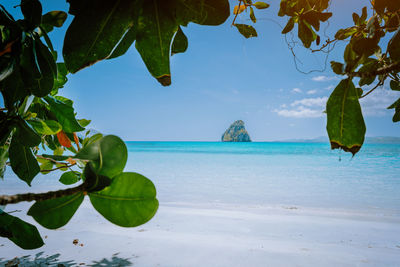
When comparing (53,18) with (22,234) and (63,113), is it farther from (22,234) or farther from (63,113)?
(22,234)

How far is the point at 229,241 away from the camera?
4.64 m

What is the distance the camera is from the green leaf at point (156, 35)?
0.38 meters

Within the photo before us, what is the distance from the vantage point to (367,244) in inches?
185

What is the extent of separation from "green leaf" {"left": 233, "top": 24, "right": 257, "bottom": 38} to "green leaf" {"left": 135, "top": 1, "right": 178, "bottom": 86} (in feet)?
1.90

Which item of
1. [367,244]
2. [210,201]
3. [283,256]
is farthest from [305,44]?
[210,201]

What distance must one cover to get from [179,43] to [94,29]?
23cm

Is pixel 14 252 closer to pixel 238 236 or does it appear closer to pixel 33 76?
pixel 238 236

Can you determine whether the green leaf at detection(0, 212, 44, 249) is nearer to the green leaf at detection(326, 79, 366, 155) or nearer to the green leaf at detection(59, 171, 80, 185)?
the green leaf at detection(59, 171, 80, 185)

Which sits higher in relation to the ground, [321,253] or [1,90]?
[1,90]

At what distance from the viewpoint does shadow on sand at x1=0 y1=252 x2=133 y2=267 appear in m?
3.35

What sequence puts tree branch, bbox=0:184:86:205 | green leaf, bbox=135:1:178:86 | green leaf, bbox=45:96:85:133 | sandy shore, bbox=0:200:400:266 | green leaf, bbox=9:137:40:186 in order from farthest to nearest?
sandy shore, bbox=0:200:400:266 < green leaf, bbox=45:96:85:133 < green leaf, bbox=9:137:40:186 < green leaf, bbox=135:1:178:86 < tree branch, bbox=0:184:86:205

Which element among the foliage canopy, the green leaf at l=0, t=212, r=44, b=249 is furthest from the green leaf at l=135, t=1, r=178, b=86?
the green leaf at l=0, t=212, r=44, b=249

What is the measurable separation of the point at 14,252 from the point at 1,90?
175 inches

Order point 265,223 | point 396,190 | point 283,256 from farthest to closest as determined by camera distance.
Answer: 1. point 396,190
2. point 265,223
3. point 283,256
